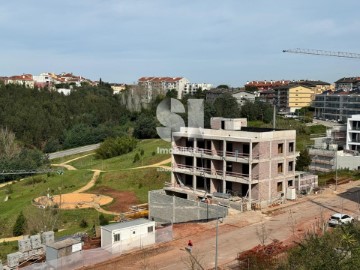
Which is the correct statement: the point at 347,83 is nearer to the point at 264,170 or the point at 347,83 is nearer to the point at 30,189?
the point at 30,189

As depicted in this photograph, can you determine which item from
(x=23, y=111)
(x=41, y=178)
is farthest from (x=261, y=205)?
(x=23, y=111)

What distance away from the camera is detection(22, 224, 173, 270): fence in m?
22.2

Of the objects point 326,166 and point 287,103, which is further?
point 287,103

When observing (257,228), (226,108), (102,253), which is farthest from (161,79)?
(102,253)

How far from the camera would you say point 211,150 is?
36375 mm

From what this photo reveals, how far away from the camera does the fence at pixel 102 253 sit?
22234 mm

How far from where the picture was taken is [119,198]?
158 feet

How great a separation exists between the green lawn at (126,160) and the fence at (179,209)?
23424 millimetres

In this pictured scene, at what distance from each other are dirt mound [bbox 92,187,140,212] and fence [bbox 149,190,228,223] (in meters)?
6.39

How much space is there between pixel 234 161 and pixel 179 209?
5.92 meters

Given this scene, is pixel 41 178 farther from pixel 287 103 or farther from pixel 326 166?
pixel 287 103

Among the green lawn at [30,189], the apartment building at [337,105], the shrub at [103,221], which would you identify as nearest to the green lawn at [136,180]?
the green lawn at [30,189]

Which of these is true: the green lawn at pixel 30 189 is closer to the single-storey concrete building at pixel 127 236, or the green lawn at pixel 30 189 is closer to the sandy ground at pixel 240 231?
the single-storey concrete building at pixel 127 236

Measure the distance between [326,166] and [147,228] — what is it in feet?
122
